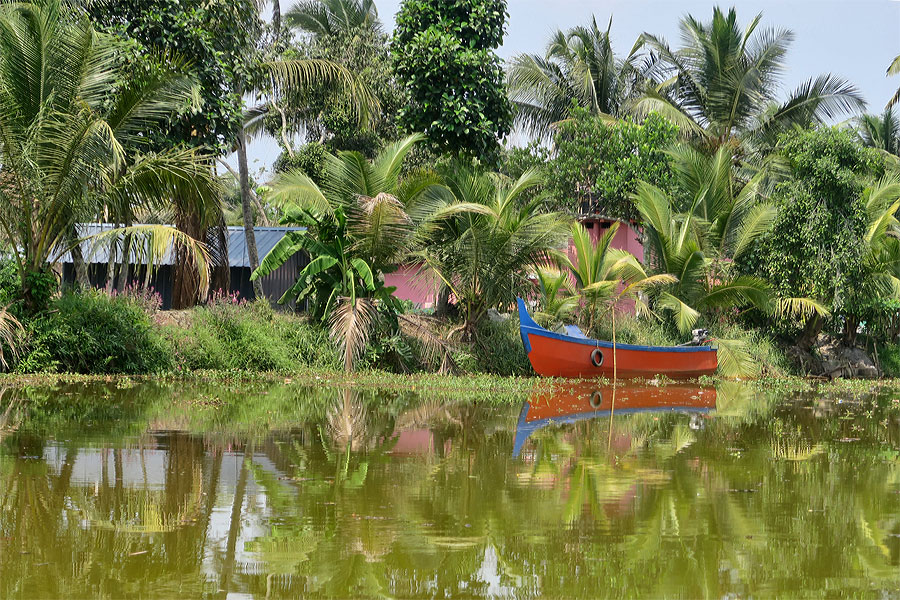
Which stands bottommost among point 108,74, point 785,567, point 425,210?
point 785,567

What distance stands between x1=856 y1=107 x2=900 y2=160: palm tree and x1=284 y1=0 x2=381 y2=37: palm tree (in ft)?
62.9

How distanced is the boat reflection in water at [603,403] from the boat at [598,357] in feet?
1.36

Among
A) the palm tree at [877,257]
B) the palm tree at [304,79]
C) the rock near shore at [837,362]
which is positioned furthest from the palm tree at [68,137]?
the palm tree at [877,257]

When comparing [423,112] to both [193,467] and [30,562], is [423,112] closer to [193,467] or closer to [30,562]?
[193,467]

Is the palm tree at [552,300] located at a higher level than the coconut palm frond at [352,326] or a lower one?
higher

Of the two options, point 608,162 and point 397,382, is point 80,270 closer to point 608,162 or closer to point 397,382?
point 397,382

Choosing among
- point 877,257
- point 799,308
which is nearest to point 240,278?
point 799,308

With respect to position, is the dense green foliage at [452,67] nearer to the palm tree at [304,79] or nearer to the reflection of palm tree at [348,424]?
the palm tree at [304,79]

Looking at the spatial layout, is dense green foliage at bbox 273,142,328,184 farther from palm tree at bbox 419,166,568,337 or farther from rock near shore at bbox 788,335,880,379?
rock near shore at bbox 788,335,880,379

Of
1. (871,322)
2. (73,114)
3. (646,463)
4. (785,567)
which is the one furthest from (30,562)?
(871,322)

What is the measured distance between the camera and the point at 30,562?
4.45m

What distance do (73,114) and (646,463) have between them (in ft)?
32.1

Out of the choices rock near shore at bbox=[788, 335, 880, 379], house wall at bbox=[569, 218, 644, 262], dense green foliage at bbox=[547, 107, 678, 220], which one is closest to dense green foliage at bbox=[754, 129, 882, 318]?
rock near shore at bbox=[788, 335, 880, 379]

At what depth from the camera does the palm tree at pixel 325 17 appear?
29.3 metres
